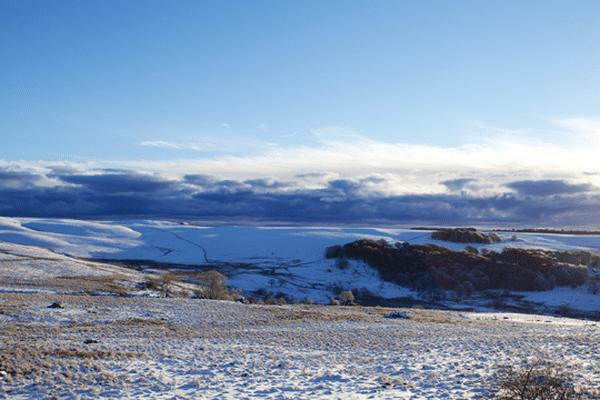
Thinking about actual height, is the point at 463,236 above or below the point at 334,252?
above

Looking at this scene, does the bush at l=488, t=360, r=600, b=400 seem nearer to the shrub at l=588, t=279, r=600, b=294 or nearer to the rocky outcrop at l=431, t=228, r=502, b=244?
the shrub at l=588, t=279, r=600, b=294

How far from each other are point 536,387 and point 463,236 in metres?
77.8

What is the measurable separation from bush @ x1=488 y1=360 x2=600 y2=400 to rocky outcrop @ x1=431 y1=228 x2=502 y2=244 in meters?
72.1

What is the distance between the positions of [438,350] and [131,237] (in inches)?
3204

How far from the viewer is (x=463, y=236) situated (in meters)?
81.4

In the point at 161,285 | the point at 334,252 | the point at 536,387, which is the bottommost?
the point at 161,285

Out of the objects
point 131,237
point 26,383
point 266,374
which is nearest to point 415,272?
point 266,374

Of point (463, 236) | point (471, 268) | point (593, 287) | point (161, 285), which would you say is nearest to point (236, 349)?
point (161, 285)

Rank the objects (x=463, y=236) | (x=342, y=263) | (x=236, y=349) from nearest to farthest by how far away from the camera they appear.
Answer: (x=236, y=349) → (x=342, y=263) → (x=463, y=236)

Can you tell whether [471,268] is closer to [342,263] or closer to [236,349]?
[342,263]

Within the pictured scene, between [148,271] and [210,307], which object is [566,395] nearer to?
[210,307]

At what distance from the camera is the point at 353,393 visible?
10758 millimetres

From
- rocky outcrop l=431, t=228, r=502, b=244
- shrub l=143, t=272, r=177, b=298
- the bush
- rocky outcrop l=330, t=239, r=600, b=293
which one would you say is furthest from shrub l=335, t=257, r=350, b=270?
the bush

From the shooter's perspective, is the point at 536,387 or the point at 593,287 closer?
the point at 536,387
